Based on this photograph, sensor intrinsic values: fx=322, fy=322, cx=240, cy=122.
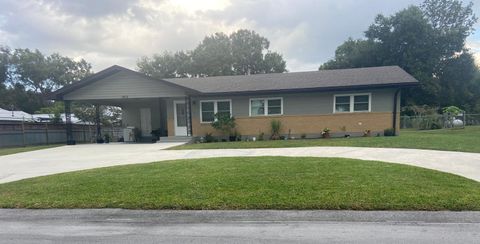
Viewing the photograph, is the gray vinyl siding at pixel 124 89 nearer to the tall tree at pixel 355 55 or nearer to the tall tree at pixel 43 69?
the tall tree at pixel 355 55

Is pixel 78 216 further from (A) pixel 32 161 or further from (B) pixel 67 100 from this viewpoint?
(B) pixel 67 100

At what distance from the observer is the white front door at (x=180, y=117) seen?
62.5ft

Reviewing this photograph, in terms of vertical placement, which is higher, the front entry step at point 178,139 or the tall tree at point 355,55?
the tall tree at point 355,55

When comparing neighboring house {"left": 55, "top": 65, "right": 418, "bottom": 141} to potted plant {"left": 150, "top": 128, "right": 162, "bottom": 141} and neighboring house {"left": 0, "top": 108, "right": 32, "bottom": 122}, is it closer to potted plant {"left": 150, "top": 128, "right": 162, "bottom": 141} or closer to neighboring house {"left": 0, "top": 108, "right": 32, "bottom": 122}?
potted plant {"left": 150, "top": 128, "right": 162, "bottom": 141}

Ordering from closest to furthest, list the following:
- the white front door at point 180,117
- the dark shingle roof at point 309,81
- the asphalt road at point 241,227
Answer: the asphalt road at point 241,227
the dark shingle roof at point 309,81
the white front door at point 180,117

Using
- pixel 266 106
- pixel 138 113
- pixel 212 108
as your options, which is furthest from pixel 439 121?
pixel 138 113

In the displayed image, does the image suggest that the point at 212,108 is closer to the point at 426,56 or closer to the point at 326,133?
the point at 326,133

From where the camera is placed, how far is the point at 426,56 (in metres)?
38.1

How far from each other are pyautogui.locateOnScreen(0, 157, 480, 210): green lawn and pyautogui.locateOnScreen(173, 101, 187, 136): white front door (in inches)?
421

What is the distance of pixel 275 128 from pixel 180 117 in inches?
224

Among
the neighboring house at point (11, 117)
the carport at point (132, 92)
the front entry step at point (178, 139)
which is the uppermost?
the carport at point (132, 92)

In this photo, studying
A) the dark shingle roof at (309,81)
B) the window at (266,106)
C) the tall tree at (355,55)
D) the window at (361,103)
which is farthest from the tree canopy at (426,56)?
the window at (266,106)

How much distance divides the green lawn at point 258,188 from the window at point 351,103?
384 inches

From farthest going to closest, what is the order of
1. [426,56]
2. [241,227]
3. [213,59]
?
1. [213,59]
2. [426,56]
3. [241,227]
